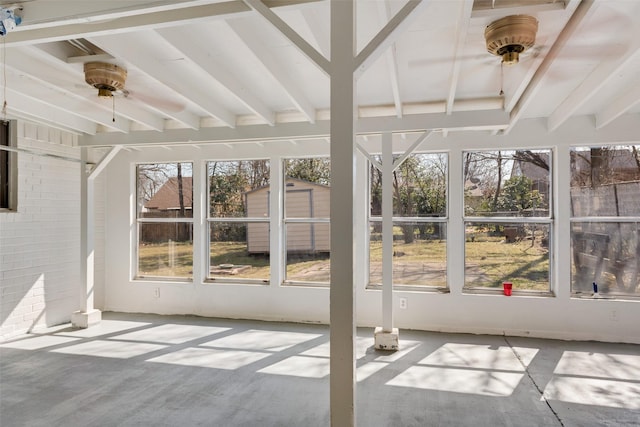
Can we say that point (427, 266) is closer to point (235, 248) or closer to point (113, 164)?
point (235, 248)

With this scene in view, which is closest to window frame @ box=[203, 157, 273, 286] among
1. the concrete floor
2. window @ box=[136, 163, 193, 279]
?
window @ box=[136, 163, 193, 279]

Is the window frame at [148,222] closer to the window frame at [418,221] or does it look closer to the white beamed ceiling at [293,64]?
the white beamed ceiling at [293,64]

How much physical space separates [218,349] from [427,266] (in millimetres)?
2850

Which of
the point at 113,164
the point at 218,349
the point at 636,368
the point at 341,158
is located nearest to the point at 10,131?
the point at 113,164

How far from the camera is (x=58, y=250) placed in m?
5.25

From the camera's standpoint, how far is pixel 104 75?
3021mm

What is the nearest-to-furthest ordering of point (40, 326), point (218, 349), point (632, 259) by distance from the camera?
1. point (218, 349)
2. point (632, 259)
3. point (40, 326)

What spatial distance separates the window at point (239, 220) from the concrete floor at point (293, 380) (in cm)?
116

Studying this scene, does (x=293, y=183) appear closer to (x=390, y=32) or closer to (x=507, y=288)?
(x=507, y=288)

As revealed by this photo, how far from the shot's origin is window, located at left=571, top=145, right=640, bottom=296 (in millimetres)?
4586

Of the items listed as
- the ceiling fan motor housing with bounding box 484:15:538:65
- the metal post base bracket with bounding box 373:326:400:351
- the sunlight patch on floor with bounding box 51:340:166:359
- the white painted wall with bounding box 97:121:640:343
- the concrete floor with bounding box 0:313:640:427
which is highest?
the ceiling fan motor housing with bounding box 484:15:538:65

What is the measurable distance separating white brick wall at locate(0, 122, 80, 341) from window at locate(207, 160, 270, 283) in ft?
6.18

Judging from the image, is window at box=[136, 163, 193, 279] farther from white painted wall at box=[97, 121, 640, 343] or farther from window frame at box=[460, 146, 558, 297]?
window frame at box=[460, 146, 558, 297]

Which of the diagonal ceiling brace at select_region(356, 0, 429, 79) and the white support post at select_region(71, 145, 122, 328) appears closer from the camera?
the diagonal ceiling brace at select_region(356, 0, 429, 79)
